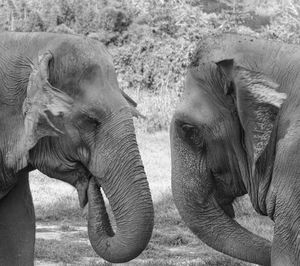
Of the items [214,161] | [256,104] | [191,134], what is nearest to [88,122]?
[191,134]

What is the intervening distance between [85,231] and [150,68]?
327 inches

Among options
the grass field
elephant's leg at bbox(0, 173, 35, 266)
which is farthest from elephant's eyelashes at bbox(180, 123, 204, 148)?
the grass field

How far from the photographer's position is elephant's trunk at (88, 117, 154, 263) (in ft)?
16.9

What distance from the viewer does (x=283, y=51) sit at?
4.68 meters

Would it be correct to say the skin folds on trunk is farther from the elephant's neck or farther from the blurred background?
the blurred background

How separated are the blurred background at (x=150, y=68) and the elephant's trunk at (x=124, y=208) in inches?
93.8

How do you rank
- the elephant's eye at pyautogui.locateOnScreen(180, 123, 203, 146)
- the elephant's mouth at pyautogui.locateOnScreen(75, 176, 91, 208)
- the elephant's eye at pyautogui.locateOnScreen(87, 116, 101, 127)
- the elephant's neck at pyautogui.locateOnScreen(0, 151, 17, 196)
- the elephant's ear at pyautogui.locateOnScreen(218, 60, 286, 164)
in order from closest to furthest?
the elephant's ear at pyautogui.locateOnScreen(218, 60, 286, 164) < the elephant's eye at pyautogui.locateOnScreen(180, 123, 203, 146) < the elephant's eye at pyautogui.locateOnScreen(87, 116, 101, 127) < the elephant's mouth at pyautogui.locateOnScreen(75, 176, 91, 208) < the elephant's neck at pyautogui.locateOnScreen(0, 151, 17, 196)

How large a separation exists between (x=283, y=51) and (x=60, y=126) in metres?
1.47

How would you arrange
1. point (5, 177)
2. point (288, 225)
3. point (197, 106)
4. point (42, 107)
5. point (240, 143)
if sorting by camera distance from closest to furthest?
point (288, 225) → point (240, 143) → point (197, 106) → point (42, 107) → point (5, 177)

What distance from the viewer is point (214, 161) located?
4961 mm

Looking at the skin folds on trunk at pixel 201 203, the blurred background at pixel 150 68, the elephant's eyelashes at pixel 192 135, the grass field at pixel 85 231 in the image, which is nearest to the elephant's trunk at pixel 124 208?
the skin folds on trunk at pixel 201 203

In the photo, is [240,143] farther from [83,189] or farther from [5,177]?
[5,177]

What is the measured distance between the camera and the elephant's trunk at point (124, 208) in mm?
5156

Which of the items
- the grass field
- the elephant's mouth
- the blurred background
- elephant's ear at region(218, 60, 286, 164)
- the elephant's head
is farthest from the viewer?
the blurred background
